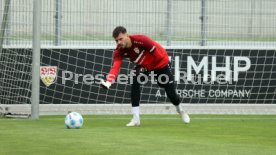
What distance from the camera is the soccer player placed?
1418 centimetres

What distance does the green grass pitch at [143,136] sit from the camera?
1021cm

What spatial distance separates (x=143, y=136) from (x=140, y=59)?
2611 mm

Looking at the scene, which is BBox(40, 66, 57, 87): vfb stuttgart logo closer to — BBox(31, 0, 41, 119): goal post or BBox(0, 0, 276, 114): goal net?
BBox(0, 0, 276, 114): goal net

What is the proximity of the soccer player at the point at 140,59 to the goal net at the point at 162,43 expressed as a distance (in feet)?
10.1

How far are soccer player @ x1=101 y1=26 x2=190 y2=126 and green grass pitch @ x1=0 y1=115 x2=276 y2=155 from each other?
1.69ft

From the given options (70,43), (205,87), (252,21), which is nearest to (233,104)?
(205,87)

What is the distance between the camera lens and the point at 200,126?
1453 centimetres

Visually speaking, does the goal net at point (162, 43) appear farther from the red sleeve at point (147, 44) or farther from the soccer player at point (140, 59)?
the red sleeve at point (147, 44)

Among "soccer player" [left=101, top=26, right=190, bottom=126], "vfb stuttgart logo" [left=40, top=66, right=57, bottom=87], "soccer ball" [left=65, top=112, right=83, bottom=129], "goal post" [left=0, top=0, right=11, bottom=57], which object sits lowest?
"soccer ball" [left=65, top=112, right=83, bottom=129]

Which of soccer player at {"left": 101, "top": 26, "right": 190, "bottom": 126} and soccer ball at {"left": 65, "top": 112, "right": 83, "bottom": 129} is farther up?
soccer player at {"left": 101, "top": 26, "right": 190, "bottom": 126}

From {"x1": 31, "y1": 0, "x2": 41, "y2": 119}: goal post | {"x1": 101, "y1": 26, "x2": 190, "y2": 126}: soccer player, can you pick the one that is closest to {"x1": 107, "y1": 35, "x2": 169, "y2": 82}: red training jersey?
{"x1": 101, "y1": 26, "x2": 190, "y2": 126}: soccer player

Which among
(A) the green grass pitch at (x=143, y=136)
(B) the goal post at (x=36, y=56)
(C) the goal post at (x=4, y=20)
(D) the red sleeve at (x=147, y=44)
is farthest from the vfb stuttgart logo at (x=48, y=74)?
(D) the red sleeve at (x=147, y=44)

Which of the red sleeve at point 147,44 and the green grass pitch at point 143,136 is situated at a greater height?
the red sleeve at point 147,44

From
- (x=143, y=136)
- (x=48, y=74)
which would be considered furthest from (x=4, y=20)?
(x=143, y=136)
